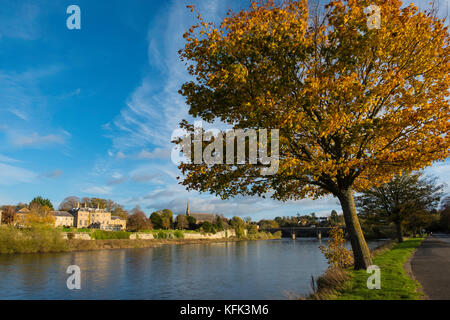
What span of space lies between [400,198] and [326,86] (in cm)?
3162

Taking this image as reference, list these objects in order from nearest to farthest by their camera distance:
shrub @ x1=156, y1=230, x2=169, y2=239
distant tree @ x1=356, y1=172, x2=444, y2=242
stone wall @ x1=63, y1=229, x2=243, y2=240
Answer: distant tree @ x1=356, y1=172, x2=444, y2=242 → stone wall @ x1=63, y1=229, x2=243, y2=240 → shrub @ x1=156, y1=230, x2=169, y2=239

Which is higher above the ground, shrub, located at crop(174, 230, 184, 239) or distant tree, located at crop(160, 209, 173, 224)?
distant tree, located at crop(160, 209, 173, 224)

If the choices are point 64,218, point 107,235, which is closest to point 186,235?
point 107,235

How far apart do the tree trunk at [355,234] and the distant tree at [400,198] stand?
23977 mm

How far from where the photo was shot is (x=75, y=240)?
185 feet

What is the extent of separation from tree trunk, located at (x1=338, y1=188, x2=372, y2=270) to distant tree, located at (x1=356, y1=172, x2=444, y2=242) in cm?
2398

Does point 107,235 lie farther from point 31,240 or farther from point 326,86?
point 326,86

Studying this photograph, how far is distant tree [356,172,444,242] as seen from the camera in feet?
120

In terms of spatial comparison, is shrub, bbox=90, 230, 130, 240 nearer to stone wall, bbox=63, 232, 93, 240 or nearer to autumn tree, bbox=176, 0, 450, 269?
stone wall, bbox=63, 232, 93, 240

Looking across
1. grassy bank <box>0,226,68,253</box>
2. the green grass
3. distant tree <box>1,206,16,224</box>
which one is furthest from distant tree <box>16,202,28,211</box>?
the green grass

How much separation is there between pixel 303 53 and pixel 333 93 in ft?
6.24

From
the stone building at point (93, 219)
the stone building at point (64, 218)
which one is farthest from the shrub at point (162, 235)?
the stone building at point (64, 218)

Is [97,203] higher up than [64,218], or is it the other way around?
[97,203]
